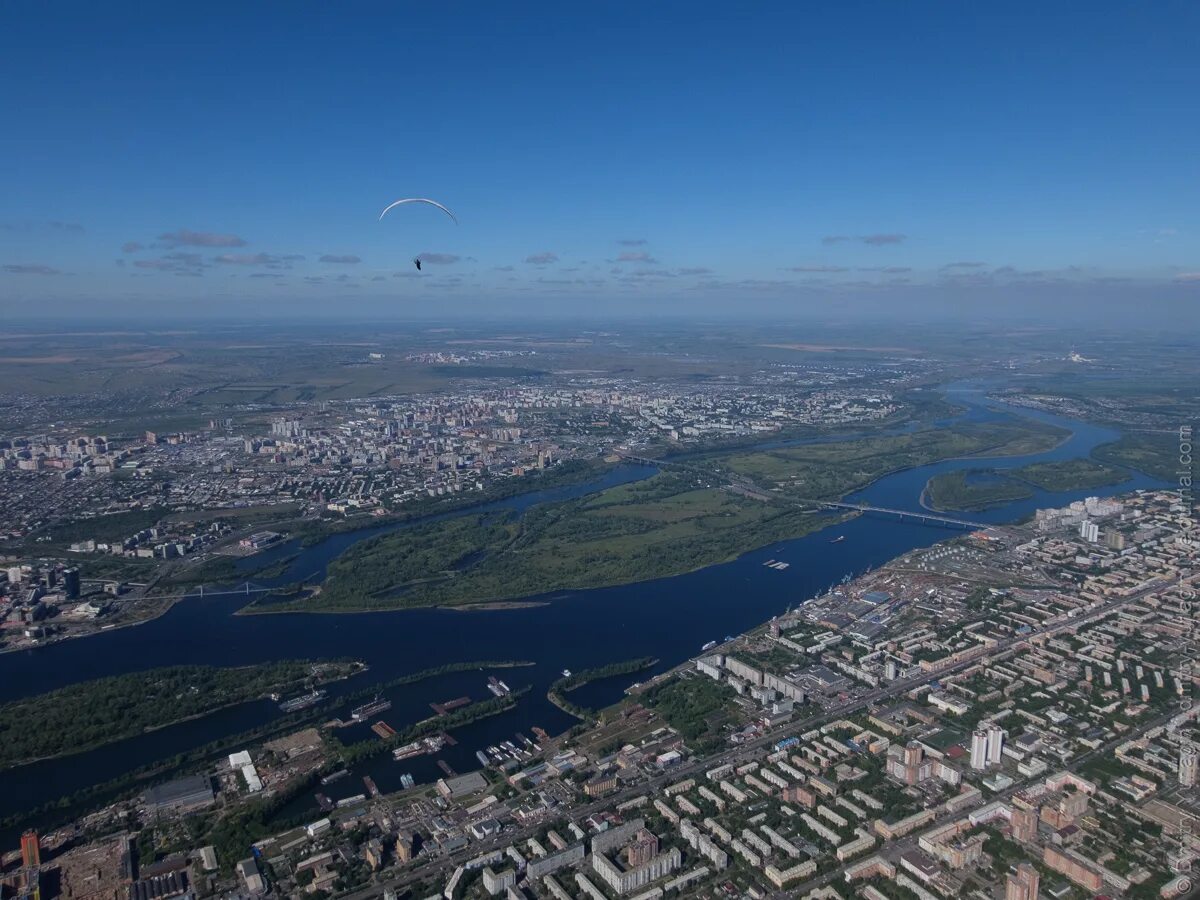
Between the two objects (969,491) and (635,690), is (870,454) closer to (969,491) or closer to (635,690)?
(969,491)

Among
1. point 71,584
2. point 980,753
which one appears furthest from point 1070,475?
point 71,584

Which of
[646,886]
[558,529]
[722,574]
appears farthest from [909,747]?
[558,529]

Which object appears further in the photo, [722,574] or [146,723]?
[722,574]

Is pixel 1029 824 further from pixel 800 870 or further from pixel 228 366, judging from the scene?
pixel 228 366

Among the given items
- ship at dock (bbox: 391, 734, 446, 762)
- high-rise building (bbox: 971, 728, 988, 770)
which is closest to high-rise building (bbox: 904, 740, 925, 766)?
high-rise building (bbox: 971, 728, 988, 770)

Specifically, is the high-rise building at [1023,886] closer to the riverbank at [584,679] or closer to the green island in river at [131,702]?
the riverbank at [584,679]

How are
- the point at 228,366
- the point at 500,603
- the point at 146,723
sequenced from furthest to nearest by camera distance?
the point at 228,366 → the point at 500,603 → the point at 146,723
